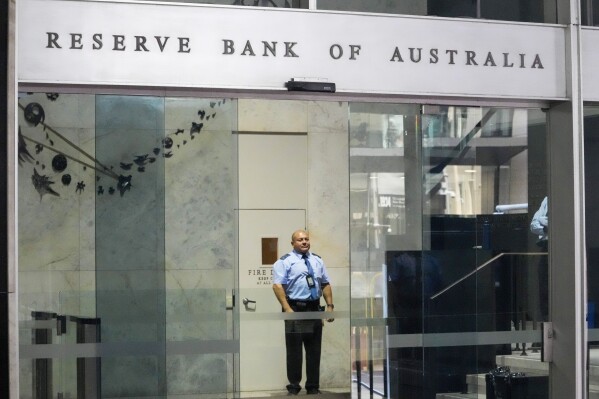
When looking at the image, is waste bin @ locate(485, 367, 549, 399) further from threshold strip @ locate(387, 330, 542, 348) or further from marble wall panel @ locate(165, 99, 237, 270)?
marble wall panel @ locate(165, 99, 237, 270)

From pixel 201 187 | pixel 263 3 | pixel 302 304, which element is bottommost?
pixel 302 304

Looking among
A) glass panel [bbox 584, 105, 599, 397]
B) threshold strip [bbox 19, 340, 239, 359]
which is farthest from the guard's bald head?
glass panel [bbox 584, 105, 599, 397]

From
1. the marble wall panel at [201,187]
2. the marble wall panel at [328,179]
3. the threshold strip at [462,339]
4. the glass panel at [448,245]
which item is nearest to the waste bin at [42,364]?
the marble wall panel at [201,187]

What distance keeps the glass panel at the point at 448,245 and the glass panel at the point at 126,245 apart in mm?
1142

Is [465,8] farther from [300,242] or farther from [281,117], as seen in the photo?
[281,117]

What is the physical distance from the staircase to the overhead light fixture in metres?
2.46

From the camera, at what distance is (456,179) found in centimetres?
868

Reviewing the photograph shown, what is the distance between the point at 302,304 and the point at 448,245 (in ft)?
4.73

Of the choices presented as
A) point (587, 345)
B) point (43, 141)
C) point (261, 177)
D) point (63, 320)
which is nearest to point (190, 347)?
point (63, 320)

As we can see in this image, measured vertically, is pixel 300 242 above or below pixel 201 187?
below

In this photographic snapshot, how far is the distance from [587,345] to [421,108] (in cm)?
217

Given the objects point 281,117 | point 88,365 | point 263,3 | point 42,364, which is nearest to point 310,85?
point 263,3

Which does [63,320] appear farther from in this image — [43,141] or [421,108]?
[421,108]

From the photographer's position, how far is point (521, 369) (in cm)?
885
